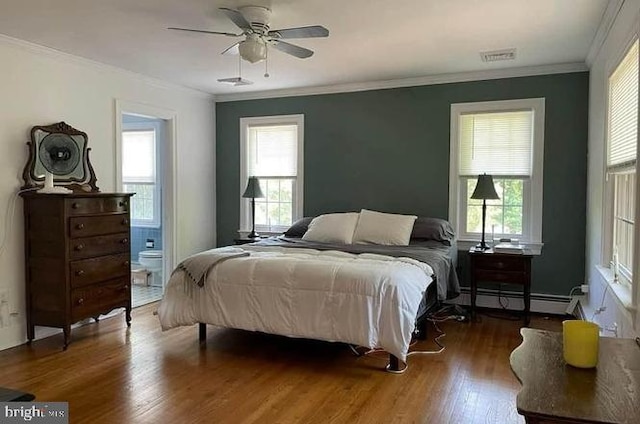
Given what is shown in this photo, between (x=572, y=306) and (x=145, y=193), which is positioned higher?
(x=145, y=193)

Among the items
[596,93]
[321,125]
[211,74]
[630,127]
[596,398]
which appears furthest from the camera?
[321,125]

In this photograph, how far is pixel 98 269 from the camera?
4.15 m

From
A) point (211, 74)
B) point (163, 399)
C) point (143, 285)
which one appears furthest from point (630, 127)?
point (143, 285)

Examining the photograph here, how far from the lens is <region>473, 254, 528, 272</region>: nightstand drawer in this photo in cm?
442

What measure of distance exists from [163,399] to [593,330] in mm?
2391

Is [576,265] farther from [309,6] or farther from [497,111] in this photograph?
[309,6]

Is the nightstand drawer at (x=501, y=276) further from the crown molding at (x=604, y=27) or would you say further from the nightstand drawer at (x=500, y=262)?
the crown molding at (x=604, y=27)

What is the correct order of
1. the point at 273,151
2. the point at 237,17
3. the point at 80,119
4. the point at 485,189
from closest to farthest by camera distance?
the point at 237,17, the point at 80,119, the point at 485,189, the point at 273,151

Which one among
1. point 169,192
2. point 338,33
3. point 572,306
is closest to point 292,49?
point 338,33

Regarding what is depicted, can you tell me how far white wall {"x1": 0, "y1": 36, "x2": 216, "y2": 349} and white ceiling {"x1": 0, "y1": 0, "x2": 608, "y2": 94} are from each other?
0.19 meters

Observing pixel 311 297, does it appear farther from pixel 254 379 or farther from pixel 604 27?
pixel 604 27

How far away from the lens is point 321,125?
5684 millimetres

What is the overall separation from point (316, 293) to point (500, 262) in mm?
2012

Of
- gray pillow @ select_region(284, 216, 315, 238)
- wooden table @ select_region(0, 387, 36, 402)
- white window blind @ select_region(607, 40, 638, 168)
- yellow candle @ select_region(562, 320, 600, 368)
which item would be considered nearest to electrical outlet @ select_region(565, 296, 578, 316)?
white window blind @ select_region(607, 40, 638, 168)
